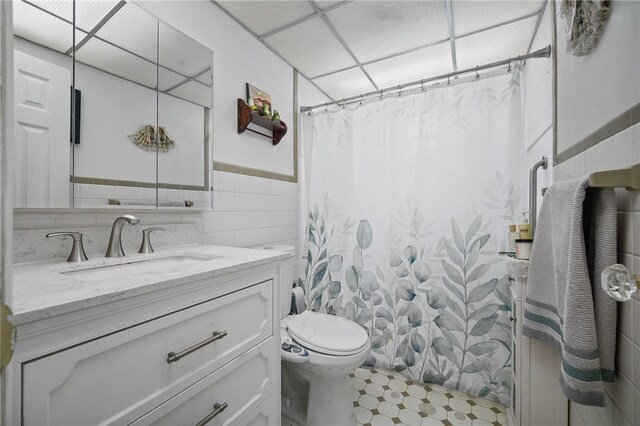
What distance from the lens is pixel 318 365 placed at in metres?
1.27

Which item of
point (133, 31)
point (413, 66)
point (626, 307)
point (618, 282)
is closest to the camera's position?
point (618, 282)

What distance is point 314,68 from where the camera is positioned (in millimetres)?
2135

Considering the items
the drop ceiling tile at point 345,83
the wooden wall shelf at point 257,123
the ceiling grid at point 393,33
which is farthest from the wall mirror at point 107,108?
the drop ceiling tile at point 345,83

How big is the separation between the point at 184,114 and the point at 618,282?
1607 mm

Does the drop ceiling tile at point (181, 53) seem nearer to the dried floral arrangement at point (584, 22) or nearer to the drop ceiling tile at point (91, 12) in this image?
the drop ceiling tile at point (91, 12)

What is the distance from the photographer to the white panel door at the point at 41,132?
0.85m

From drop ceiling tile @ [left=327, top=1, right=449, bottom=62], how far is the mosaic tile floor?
7.26 feet

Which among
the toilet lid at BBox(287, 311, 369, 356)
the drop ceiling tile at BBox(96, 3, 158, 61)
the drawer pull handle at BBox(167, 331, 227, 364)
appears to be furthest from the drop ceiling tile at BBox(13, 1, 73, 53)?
the toilet lid at BBox(287, 311, 369, 356)

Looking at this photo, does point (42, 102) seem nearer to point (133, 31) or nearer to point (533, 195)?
point (133, 31)

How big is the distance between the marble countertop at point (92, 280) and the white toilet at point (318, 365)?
0.54 meters

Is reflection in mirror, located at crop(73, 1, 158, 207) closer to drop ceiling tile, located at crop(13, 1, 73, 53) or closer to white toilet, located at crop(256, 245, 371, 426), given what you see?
drop ceiling tile, located at crop(13, 1, 73, 53)

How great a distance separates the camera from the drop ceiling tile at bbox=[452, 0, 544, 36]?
4.78 feet

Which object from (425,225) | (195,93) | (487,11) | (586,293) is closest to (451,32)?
(487,11)

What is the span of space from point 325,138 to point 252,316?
4.70ft
